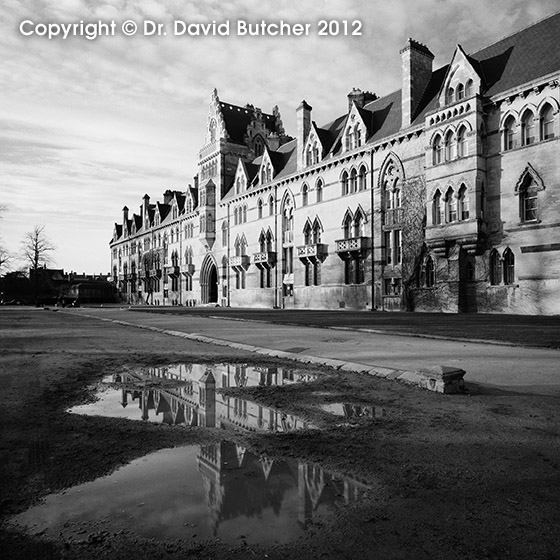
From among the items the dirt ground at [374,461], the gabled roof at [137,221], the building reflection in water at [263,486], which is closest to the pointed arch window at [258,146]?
the gabled roof at [137,221]

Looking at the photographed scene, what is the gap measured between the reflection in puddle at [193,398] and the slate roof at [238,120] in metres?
52.0

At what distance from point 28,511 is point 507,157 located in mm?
27280

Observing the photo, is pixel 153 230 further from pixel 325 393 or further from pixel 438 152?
pixel 325 393

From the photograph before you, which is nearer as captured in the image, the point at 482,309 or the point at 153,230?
the point at 482,309

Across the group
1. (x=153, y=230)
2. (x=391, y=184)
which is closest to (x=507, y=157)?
(x=391, y=184)

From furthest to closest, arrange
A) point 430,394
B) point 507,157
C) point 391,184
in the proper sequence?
point 391,184 < point 507,157 < point 430,394

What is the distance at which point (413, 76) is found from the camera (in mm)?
31000

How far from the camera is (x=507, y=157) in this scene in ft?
81.1

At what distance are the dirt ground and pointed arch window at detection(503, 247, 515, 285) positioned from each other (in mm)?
21036

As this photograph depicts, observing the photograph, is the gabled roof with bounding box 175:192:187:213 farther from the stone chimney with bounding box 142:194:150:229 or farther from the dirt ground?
the dirt ground

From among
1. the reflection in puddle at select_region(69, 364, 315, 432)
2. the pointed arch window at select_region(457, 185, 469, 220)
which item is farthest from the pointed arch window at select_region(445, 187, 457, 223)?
the reflection in puddle at select_region(69, 364, 315, 432)

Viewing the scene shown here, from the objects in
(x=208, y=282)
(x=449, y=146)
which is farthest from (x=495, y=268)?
(x=208, y=282)

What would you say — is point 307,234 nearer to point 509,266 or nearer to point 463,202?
point 463,202

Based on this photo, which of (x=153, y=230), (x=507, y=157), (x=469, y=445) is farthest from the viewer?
(x=153, y=230)
